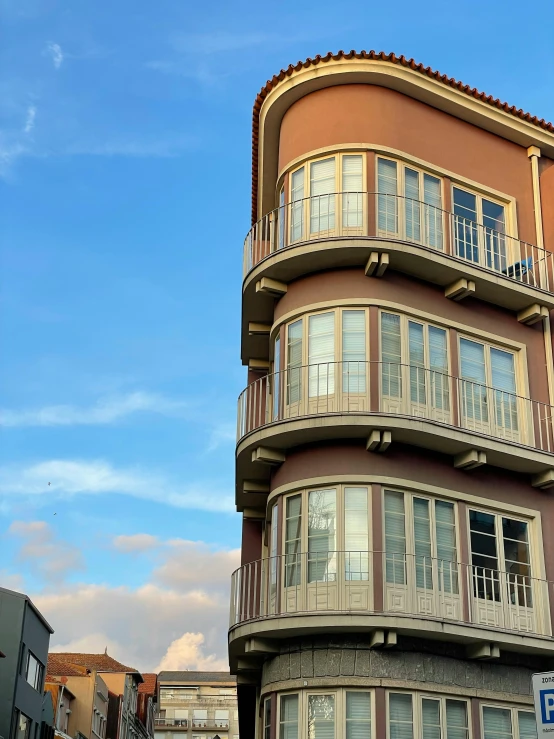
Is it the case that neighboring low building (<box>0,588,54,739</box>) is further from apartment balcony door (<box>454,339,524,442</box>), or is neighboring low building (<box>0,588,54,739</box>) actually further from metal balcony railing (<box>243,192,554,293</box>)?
apartment balcony door (<box>454,339,524,442</box>)

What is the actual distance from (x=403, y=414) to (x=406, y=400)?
56 cm

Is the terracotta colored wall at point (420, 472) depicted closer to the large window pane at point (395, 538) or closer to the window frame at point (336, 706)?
the large window pane at point (395, 538)

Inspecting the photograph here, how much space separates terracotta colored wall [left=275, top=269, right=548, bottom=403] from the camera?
66.8ft

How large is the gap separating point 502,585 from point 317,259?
7942mm

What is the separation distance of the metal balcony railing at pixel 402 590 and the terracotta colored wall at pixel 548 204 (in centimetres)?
863

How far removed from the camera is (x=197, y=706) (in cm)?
12131

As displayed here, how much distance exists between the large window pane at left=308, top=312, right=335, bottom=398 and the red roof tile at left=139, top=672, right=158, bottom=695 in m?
93.1

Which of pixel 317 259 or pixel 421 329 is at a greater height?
pixel 317 259

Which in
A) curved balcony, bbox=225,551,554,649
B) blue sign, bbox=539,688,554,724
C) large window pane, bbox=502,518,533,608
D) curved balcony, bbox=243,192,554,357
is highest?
curved balcony, bbox=243,192,554,357

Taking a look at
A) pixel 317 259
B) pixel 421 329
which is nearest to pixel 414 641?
pixel 421 329

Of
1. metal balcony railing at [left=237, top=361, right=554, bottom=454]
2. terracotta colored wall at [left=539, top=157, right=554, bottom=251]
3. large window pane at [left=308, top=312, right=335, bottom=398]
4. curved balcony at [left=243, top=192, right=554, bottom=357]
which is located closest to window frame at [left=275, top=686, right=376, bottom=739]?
metal balcony railing at [left=237, top=361, right=554, bottom=454]

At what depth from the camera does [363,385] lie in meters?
19.3

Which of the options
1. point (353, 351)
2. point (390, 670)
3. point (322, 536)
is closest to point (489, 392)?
point (353, 351)

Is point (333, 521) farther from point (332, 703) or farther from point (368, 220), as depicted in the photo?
point (368, 220)
